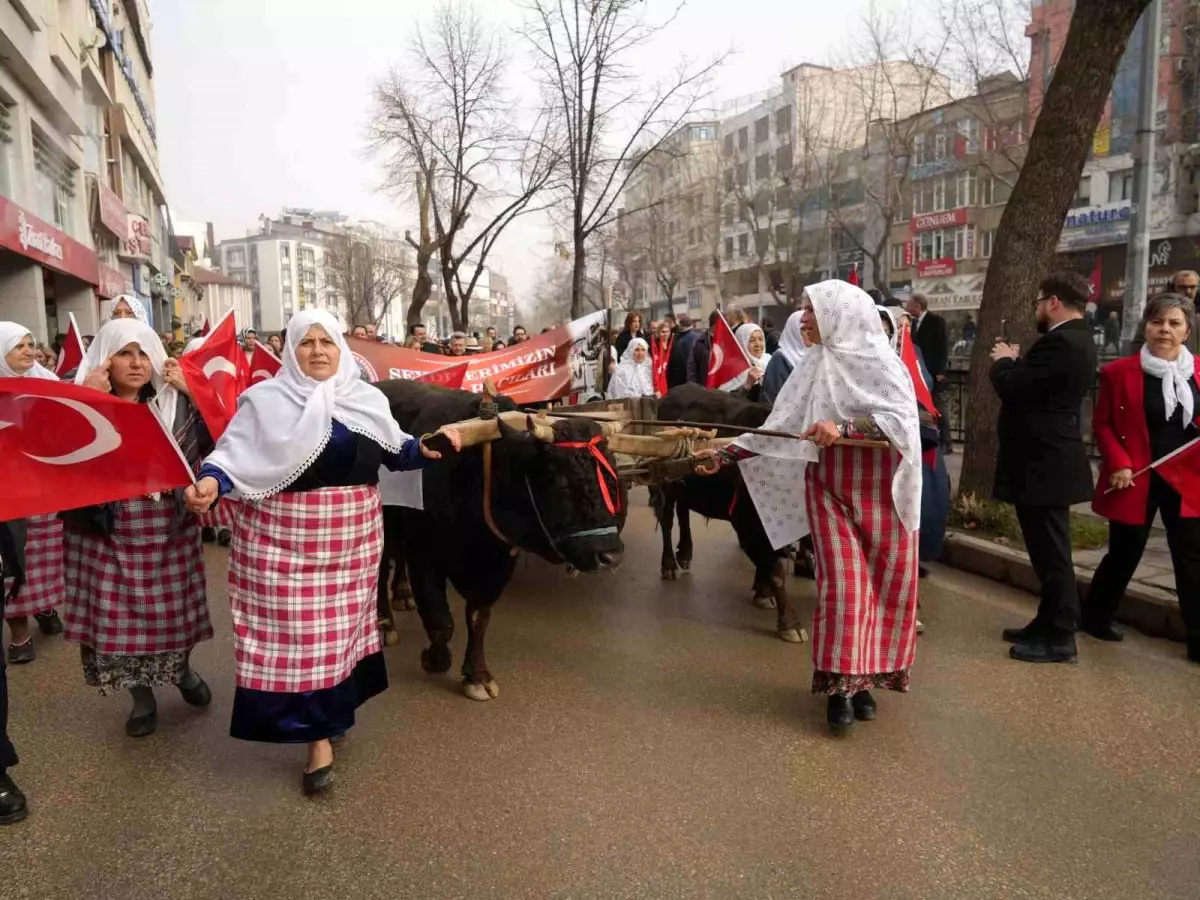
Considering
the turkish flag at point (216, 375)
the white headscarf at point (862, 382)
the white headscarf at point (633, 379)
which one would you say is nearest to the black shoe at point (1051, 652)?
the white headscarf at point (862, 382)

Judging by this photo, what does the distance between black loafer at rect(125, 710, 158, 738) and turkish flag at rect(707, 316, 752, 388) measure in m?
5.79

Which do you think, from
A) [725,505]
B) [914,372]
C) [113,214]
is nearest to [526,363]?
[725,505]

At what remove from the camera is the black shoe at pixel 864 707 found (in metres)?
4.16

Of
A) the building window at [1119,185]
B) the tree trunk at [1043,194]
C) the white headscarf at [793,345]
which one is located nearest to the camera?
the white headscarf at [793,345]

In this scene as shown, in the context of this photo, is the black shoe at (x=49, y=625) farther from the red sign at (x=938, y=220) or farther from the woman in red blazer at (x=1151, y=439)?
the red sign at (x=938, y=220)

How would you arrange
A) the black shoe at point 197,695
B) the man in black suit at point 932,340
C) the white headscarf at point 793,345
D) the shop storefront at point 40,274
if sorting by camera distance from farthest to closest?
1. the shop storefront at point 40,274
2. the man in black suit at point 932,340
3. the white headscarf at point 793,345
4. the black shoe at point 197,695

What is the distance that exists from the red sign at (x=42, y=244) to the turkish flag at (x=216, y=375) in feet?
38.0

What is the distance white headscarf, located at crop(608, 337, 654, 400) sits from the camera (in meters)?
10.4

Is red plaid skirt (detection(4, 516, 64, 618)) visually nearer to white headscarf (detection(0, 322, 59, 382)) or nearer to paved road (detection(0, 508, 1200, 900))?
paved road (detection(0, 508, 1200, 900))

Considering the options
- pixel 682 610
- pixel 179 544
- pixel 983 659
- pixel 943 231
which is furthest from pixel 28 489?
pixel 943 231

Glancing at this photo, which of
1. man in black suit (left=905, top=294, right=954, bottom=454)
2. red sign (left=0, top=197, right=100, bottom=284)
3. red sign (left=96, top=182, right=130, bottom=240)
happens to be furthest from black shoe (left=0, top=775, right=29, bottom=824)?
red sign (left=96, top=182, right=130, bottom=240)

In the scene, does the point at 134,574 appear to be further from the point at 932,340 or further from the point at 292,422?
the point at 932,340

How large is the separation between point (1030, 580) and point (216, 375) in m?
5.39

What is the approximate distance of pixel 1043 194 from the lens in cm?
695
